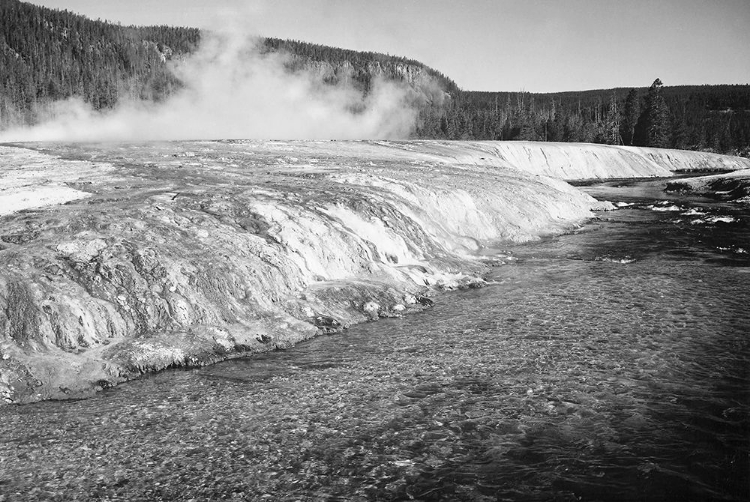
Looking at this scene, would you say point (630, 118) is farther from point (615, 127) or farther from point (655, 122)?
point (655, 122)

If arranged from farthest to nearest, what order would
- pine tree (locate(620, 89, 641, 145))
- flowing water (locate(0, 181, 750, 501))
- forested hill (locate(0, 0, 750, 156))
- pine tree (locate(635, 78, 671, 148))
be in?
pine tree (locate(620, 89, 641, 145)), forested hill (locate(0, 0, 750, 156)), pine tree (locate(635, 78, 671, 148)), flowing water (locate(0, 181, 750, 501))

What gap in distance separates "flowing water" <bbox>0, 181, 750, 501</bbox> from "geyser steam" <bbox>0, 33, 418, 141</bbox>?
102 metres

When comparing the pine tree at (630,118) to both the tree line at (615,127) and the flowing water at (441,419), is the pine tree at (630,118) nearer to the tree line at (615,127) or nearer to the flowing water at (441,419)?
the tree line at (615,127)

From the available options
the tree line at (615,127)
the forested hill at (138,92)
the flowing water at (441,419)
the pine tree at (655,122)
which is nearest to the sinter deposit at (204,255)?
the flowing water at (441,419)

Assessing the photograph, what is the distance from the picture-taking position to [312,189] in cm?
2952

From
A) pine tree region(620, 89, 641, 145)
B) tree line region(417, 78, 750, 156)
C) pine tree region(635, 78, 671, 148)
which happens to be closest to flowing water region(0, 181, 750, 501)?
tree line region(417, 78, 750, 156)

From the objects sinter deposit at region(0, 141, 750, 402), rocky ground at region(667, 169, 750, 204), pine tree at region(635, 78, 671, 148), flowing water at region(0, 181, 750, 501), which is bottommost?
flowing water at region(0, 181, 750, 501)

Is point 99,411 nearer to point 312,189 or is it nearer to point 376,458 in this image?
point 376,458

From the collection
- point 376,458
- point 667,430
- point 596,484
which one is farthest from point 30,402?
point 667,430

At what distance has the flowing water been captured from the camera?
910 cm

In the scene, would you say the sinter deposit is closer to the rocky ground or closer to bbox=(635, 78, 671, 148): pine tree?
the rocky ground

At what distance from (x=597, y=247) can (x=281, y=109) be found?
151m

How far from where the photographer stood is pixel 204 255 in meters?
18.8

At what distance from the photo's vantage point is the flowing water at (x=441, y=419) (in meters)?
9.10
